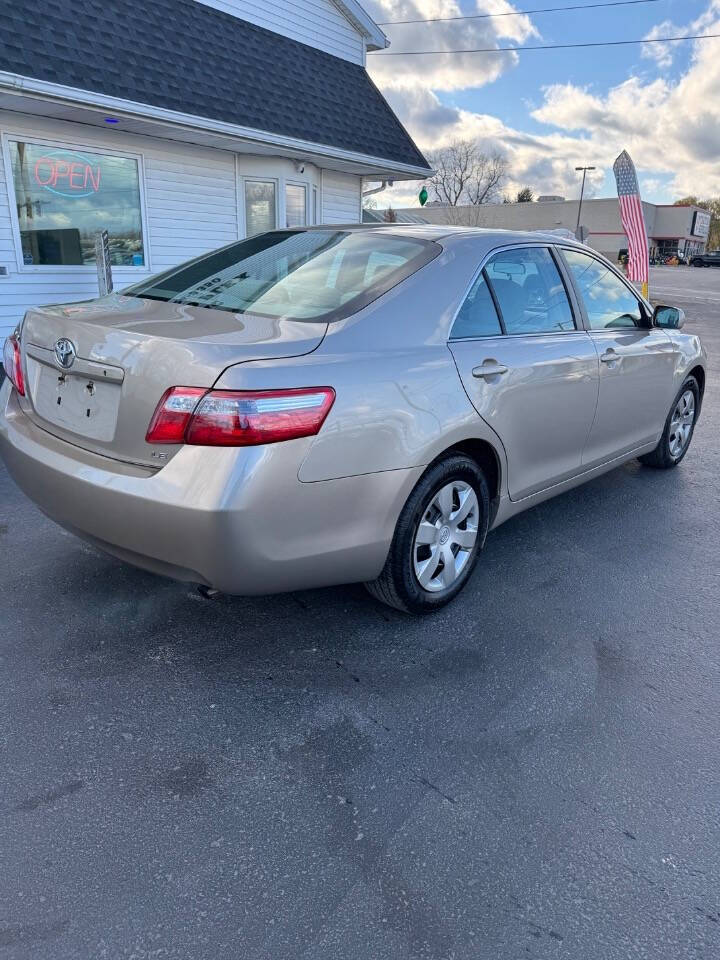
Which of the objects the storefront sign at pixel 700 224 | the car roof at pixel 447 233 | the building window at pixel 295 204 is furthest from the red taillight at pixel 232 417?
the storefront sign at pixel 700 224

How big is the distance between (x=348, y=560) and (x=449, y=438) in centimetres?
67

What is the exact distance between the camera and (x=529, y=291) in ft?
12.1

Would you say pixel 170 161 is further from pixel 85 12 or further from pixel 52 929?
pixel 52 929

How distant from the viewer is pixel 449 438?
2971 millimetres

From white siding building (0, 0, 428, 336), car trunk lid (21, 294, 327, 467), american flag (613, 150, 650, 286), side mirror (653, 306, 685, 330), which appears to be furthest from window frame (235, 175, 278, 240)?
car trunk lid (21, 294, 327, 467)

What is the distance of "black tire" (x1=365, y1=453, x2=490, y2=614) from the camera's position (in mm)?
2934

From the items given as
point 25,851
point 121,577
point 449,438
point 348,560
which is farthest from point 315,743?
point 121,577

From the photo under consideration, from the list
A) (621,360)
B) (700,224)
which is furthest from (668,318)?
(700,224)

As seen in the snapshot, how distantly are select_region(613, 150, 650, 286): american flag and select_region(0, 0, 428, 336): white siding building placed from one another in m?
4.15

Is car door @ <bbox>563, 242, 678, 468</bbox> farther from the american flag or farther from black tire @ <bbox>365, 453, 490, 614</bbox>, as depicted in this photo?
the american flag

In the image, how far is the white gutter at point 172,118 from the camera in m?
7.01

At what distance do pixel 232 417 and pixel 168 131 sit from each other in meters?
7.99

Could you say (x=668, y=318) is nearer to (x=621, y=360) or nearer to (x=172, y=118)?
(x=621, y=360)

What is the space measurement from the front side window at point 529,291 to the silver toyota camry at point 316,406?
0.01 m
